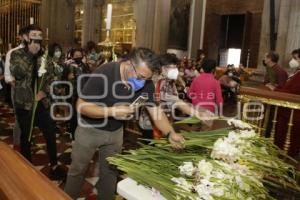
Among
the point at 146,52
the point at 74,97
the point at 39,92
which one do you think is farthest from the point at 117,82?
the point at 74,97

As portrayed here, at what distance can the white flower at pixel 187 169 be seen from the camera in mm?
1736

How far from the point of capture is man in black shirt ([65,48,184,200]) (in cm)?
Answer: 244

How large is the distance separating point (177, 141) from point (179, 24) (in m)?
12.5

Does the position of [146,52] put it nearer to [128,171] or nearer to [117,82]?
[117,82]

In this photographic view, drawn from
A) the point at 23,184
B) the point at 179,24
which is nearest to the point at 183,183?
the point at 23,184

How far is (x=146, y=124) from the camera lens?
4.46 m

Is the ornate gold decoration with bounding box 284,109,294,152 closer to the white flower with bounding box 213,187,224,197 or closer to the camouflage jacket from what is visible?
the white flower with bounding box 213,187,224,197

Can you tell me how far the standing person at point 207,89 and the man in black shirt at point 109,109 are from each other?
213 centimetres

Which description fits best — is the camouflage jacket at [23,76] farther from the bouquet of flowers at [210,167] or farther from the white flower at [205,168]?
the white flower at [205,168]

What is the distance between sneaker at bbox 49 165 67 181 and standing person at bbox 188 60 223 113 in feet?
6.95

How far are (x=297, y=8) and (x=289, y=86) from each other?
3.59 m

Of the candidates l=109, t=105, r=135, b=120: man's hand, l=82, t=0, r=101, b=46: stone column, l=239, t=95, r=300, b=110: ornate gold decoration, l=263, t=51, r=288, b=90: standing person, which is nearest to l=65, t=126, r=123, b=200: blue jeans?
l=109, t=105, r=135, b=120: man's hand

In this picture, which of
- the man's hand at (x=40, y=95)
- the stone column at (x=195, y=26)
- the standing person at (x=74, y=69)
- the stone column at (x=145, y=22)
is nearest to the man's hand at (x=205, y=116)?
the man's hand at (x=40, y=95)

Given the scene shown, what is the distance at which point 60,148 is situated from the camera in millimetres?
5484
